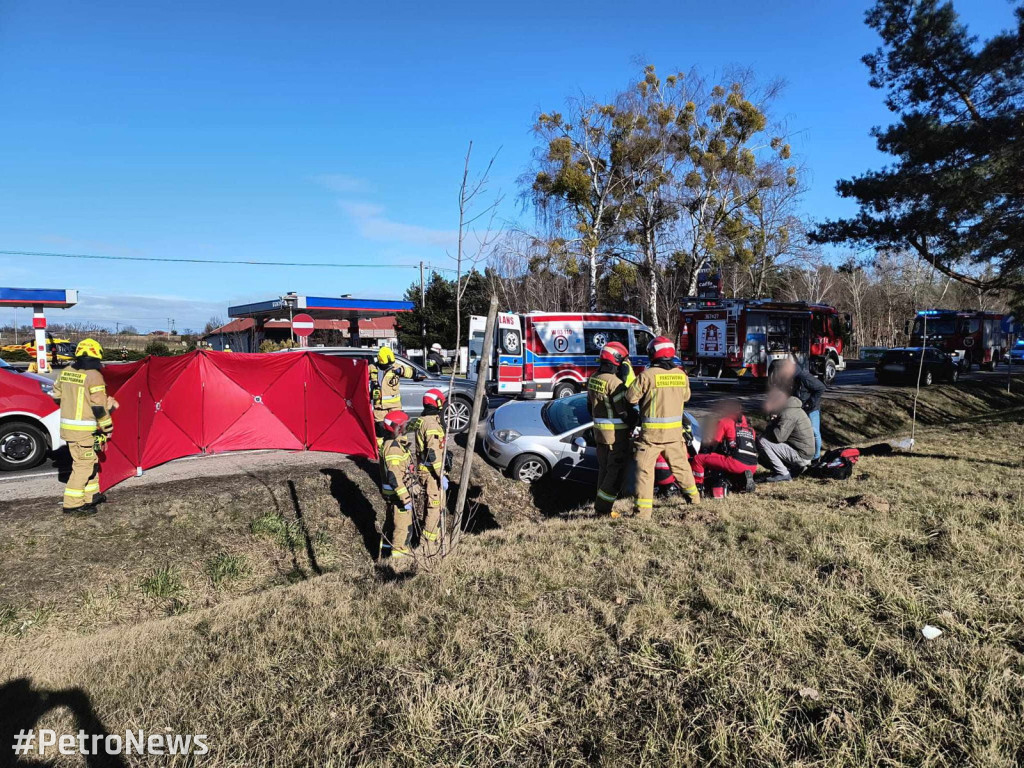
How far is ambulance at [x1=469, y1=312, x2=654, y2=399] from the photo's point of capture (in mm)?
14188

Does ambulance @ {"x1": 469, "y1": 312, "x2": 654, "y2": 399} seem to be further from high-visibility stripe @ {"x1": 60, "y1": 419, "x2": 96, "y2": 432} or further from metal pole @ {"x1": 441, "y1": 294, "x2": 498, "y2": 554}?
metal pole @ {"x1": 441, "y1": 294, "x2": 498, "y2": 554}

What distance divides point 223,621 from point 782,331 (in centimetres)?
1980

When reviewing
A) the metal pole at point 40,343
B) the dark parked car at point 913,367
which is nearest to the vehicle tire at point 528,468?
the dark parked car at point 913,367

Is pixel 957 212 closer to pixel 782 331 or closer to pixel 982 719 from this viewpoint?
pixel 782 331

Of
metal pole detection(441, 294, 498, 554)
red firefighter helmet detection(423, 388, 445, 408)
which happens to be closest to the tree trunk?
red firefighter helmet detection(423, 388, 445, 408)

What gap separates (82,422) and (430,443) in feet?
12.1

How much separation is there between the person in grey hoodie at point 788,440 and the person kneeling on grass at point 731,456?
348 millimetres

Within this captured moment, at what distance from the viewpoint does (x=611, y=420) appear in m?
6.11

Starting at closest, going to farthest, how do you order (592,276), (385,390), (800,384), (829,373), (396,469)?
(396,469) → (800,384) → (385,390) → (829,373) → (592,276)

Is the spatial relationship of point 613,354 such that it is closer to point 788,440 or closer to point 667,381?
point 667,381

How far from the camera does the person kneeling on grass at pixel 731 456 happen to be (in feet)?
21.8

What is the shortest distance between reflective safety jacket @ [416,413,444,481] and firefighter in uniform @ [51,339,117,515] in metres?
3.44

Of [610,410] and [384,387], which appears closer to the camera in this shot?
[610,410]

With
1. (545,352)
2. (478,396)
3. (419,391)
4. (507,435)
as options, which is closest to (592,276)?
(545,352)
